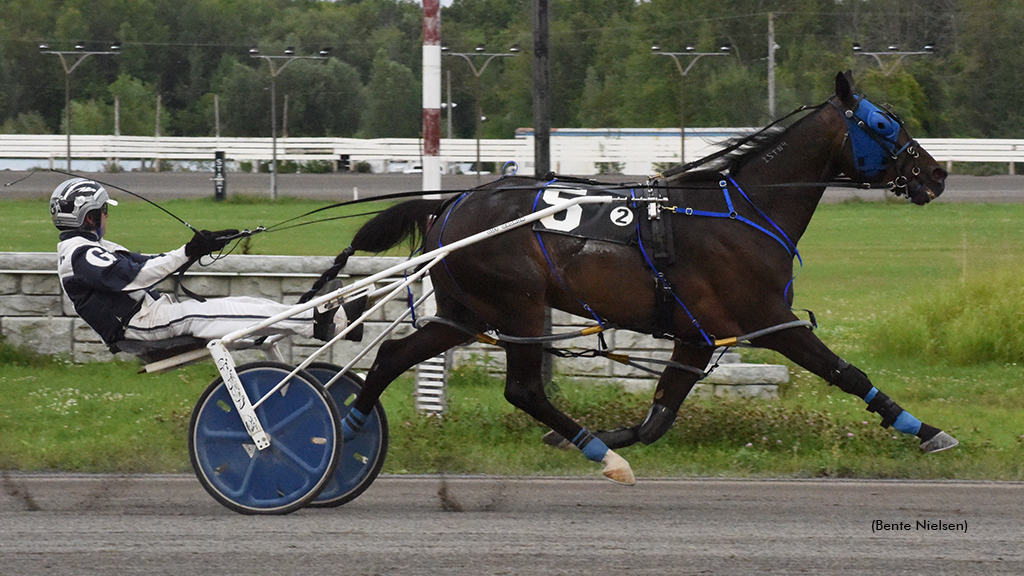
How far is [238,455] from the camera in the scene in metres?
5.43

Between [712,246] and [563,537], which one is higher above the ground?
[712,246]

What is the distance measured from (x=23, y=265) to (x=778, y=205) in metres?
5.83

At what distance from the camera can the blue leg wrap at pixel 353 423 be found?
574 centimetres

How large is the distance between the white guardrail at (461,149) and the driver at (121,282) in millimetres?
28834

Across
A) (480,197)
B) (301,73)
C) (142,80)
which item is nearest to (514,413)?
(480,197)

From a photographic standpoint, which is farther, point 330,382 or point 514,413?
point 514,413

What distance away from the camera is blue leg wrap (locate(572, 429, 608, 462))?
5660mm

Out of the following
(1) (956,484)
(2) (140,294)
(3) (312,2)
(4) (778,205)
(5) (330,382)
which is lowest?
(1) (956,484)

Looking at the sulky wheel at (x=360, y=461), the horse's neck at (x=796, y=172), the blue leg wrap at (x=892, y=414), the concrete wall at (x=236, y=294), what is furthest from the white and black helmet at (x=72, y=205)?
the blue leg wrap at (x=892, y=414)

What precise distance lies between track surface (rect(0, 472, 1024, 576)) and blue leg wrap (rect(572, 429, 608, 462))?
237 millimetres

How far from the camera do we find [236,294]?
352 inches

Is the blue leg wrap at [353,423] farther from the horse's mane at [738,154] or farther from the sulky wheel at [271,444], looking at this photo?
the horse's mane at [738,154]

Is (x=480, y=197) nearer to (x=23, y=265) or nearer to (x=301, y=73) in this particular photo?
(x=23, y=265)

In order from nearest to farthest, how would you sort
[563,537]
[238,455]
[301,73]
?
1. [563,537]
2. [238,455]
3. [301,73]
